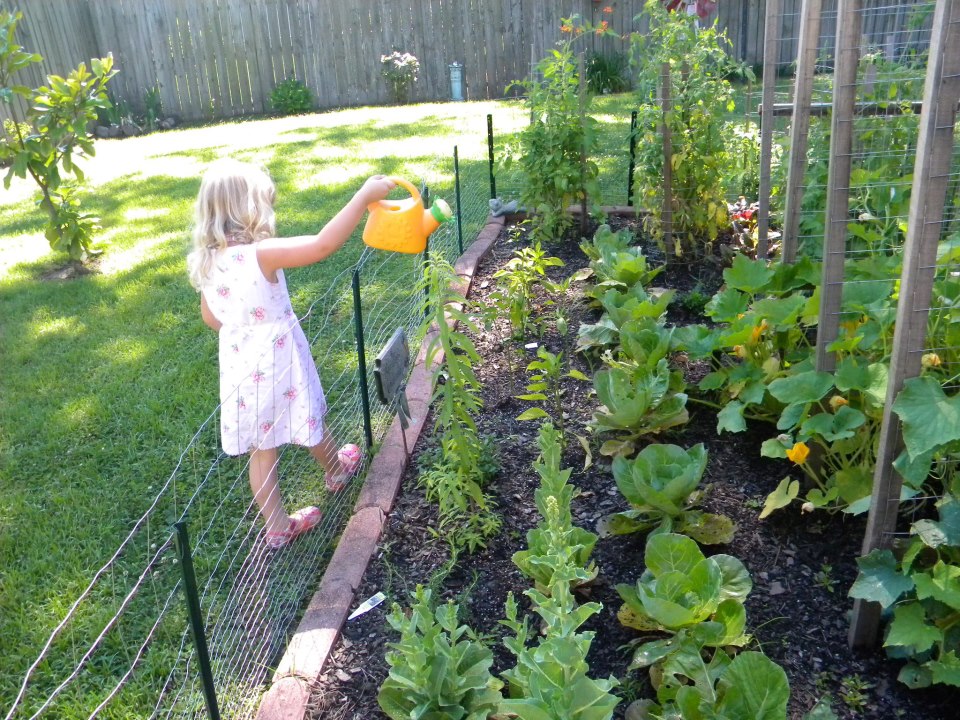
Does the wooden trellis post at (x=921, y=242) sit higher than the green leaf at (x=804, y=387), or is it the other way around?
the wooden trellis post at (x=921, y=242)

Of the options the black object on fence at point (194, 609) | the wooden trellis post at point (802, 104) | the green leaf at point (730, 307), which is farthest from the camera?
the green leaf at point (730, 307)

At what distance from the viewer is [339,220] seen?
2.71m

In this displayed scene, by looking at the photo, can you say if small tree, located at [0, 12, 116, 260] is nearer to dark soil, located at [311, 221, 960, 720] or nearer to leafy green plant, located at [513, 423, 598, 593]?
dark soil, located at [311, 221, 960, 720]

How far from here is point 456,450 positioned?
2965 mm

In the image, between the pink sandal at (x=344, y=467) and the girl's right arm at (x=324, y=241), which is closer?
the girl's right arm at (x=324, y=241)

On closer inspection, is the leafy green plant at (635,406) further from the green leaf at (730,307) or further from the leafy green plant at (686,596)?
the leafy green plant at (686,596)

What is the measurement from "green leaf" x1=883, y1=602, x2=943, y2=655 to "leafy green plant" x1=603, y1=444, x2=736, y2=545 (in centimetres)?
59

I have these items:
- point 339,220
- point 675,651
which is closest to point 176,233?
point 339,220

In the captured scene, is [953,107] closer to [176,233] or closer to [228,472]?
[228,472]

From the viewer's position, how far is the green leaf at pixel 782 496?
2.55 metres

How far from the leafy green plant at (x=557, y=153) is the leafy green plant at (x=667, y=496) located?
9.60 ft

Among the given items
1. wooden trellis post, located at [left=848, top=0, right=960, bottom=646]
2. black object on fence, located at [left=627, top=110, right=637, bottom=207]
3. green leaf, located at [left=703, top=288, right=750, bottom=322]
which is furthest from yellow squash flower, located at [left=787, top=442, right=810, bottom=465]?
black object on fence, located at [left=627, top=110, right=637, bottom=207]

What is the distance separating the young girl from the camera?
289cm

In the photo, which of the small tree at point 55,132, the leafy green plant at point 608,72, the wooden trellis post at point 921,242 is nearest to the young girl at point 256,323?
the wooden trellis post at point 921,242
